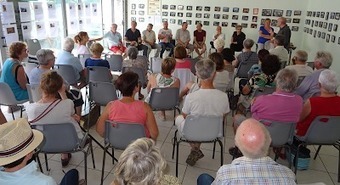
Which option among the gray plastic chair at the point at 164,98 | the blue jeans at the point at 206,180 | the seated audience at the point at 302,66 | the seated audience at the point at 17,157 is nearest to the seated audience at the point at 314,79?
the seated audience at the point at 302,66


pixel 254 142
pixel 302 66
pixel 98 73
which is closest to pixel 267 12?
pixel 302 66

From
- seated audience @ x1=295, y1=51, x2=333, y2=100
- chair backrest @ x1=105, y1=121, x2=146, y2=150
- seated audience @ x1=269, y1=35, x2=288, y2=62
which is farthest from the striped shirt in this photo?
seated audience @ x1=269, y1=35, x2=288, y2=62

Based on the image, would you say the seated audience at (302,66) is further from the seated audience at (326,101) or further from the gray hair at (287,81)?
the gray hair at (287,81)

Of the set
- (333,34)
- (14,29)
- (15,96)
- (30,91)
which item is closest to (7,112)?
(15,96)

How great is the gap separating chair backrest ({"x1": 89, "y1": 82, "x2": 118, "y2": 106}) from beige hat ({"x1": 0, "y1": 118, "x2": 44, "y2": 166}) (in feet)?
6.03

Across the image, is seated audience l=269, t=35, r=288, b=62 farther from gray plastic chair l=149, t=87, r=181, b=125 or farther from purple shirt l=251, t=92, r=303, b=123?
purple shirt l=251, t=92, r=303, b=123

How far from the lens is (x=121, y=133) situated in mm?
2238

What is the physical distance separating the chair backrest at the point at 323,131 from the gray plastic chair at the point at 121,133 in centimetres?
156

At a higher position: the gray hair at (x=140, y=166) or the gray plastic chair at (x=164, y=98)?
the gray hair at (x=140, y=166)

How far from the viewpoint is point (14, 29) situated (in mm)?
5035

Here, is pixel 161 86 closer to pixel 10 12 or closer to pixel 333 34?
pixel 10 12

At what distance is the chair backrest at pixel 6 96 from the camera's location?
3150mm

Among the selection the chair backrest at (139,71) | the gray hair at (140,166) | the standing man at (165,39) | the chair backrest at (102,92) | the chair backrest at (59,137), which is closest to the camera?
the gray hair at (140,166)

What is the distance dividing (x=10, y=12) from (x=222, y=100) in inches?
172
